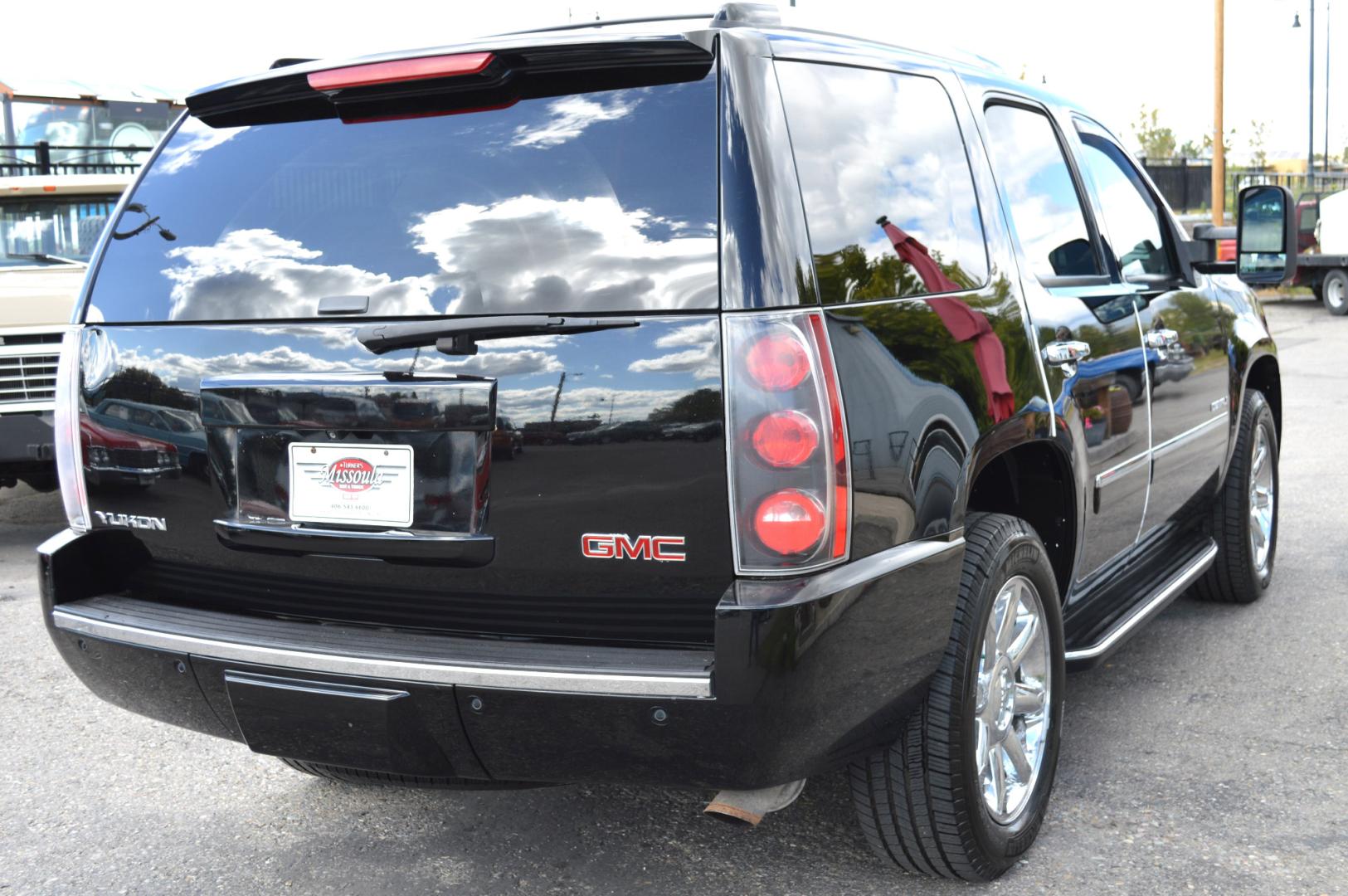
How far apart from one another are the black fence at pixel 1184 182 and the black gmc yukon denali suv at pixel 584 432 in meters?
40.3

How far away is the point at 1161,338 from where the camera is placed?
4363 millimetres

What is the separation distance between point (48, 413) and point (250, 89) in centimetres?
442

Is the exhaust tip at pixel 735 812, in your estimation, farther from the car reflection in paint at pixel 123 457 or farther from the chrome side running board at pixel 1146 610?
the car reflection in paint at pixel 123 457

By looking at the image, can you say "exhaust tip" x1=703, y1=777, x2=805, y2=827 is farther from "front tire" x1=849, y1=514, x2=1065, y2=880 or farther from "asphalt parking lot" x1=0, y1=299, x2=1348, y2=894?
"asphalt parking lot" x1=0, y1=299, x2=1348, y2=894

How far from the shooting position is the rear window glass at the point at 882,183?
279cm

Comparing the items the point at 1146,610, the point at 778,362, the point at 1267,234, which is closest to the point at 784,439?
the point at 778,362

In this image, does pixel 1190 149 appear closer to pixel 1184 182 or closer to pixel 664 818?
pixel 1184 182

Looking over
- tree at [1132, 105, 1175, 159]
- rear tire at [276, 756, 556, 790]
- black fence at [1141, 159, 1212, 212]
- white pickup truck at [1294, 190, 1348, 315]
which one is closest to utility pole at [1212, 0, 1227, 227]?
white pickup truck at [1294, 190, 1348, 315]

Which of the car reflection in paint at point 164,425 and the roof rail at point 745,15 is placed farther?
the car reflection in paint at point 164,425

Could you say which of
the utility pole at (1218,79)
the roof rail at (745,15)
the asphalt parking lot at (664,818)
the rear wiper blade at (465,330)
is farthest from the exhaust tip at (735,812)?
the utility pole at (1218,79)

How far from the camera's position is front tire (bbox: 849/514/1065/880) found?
3021mm

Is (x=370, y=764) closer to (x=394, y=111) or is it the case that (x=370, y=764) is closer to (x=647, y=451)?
(x=647, y=451)

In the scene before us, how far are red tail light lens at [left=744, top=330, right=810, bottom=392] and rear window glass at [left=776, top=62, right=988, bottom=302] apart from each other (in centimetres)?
15

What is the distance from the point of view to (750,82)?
270 centimetres
